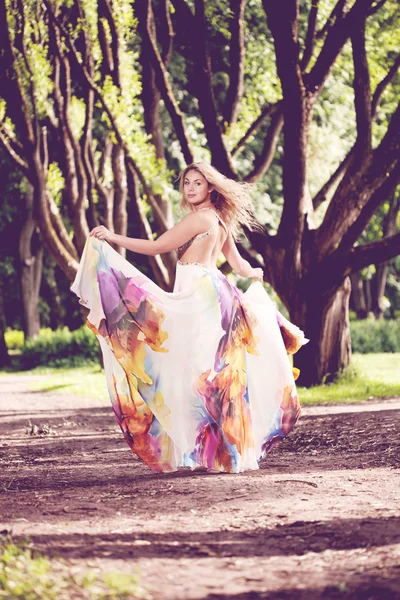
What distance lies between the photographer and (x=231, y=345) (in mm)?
7035

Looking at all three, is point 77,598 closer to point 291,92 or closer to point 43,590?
point 43,590

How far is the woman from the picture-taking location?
686 centimetres

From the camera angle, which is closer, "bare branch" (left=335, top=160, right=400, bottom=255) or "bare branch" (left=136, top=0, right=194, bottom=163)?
"bare branch" (left=335, top=160, right=400, bottom=255)

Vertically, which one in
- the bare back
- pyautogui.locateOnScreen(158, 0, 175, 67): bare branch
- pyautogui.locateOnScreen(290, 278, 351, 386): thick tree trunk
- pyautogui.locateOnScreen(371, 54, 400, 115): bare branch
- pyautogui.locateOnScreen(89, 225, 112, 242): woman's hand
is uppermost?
pyautogui.locateOnScreen(158, 0, 175, 67): bare branch

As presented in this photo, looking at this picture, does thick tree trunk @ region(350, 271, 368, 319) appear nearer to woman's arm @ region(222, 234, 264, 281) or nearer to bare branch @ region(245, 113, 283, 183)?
bare branch @ region(245, 113, 283, 183)

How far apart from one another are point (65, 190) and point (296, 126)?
5095mm

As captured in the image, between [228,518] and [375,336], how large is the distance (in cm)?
2505

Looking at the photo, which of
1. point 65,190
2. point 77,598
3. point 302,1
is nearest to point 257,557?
point 77,598

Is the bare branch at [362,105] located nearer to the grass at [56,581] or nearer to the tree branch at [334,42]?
the tree branch at [334,42]

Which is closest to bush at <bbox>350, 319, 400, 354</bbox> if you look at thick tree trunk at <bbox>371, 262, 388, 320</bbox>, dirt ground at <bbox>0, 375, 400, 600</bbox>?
thick tree trunk at <bbox>371, 262, 388, 320</bbox>

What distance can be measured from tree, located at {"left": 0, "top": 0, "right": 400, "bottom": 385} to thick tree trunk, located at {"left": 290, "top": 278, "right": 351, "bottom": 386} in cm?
2

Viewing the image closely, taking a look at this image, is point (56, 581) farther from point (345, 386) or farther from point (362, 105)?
point (345, 386)

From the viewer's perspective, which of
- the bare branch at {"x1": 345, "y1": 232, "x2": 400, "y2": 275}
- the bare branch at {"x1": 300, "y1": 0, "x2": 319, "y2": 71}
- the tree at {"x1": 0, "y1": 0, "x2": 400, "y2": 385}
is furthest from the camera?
the bare branch at {"x1": 300, "y1": 0, "x2": 319, "y2": 71}

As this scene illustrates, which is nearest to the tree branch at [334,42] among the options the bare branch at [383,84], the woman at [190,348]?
the bare branch at [383,84]
